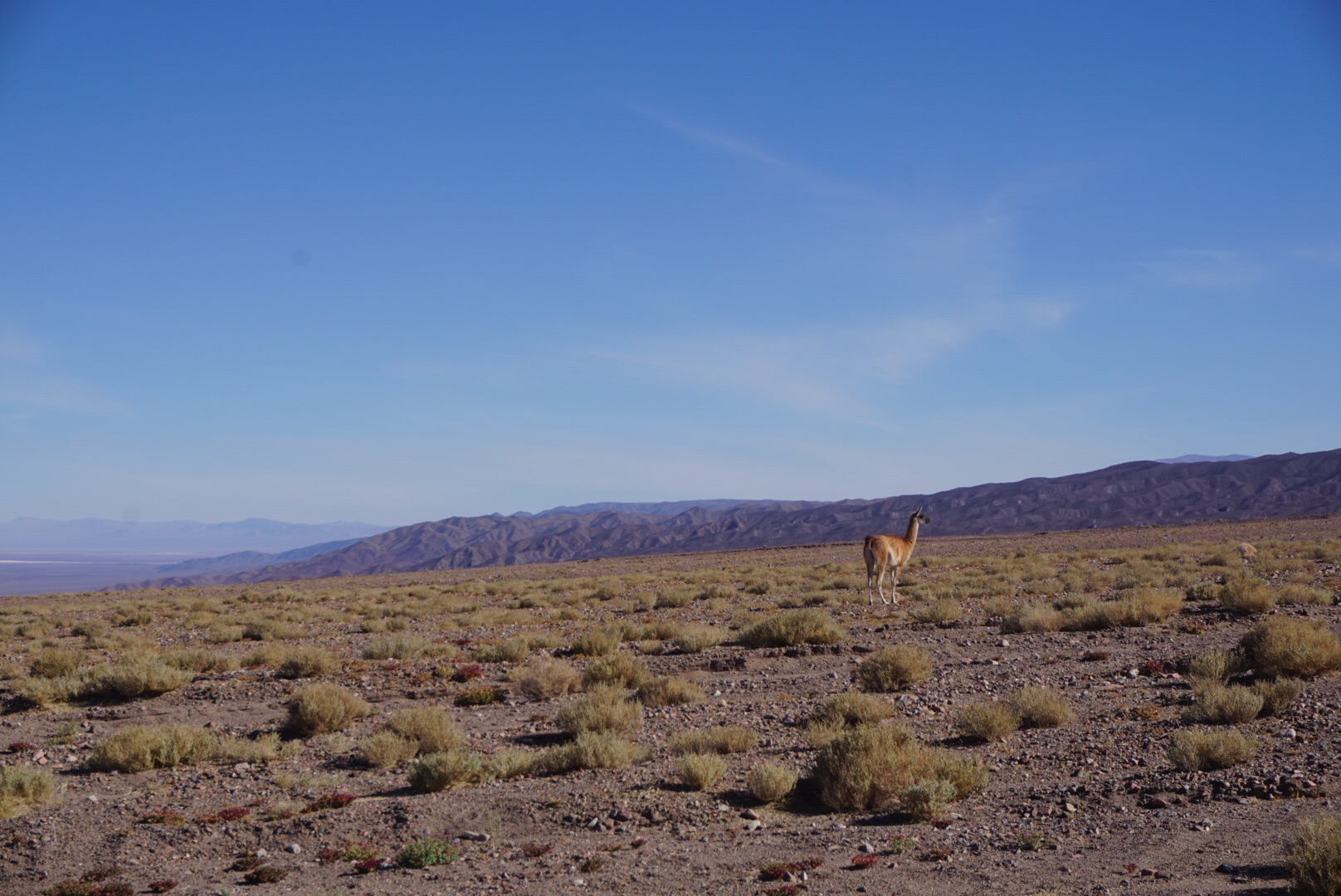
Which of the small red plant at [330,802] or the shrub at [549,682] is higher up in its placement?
the shrub at [549,682]

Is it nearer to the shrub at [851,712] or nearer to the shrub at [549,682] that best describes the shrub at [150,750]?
the shrub at [549,682]

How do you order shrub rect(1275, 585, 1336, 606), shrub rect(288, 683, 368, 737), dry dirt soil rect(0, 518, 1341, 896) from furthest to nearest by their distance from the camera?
shrub rect(1275, 585, 1336, 606), shrub rect(288, 683, 368, 737), dry dirt soil rect(0, 518, 1341, 896)

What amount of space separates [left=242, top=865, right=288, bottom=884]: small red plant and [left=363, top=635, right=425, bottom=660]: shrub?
11.6 m

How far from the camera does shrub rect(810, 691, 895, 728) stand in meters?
11.7

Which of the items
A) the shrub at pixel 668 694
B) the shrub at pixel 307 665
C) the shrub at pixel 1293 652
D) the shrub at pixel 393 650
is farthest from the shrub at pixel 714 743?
the shrub at pixel 393 650

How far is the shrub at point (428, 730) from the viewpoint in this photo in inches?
451

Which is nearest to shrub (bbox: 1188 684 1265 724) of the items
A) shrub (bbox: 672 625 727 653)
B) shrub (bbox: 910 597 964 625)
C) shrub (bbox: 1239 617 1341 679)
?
shrub (bbox: 1239 617 1341 679)

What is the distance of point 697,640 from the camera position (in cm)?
1867

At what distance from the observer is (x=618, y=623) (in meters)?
22.4

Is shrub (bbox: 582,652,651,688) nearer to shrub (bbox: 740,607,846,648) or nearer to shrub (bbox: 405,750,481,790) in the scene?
shrub (bbox: 740,607,846,648)

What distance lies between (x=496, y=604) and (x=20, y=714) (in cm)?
1814

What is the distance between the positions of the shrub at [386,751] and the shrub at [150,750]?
2045 millimetres

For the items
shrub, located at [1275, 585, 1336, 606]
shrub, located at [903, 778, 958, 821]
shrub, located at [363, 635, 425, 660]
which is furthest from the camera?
shrub, located at [1275, 585, 1336, 606]

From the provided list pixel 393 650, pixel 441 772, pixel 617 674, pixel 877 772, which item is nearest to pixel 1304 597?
pixel 617 674
